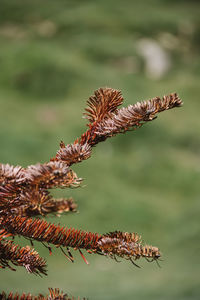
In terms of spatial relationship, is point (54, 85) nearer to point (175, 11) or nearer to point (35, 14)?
point (35, 14)

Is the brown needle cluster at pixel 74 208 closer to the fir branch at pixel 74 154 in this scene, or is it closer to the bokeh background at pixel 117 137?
the fir branch at pixel 74 154

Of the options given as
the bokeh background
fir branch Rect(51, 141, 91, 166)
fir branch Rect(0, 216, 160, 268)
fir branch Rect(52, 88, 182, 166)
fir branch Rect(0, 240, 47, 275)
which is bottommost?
fir branch Rect(0, 240, 47, 275)

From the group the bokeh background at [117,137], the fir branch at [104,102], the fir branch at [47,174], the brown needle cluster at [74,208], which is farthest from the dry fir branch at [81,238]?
the bokeh background at [117,137]

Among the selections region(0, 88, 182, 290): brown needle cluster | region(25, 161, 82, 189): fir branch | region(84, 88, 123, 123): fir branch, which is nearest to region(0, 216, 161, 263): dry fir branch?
region(0, 88, 182, 290): brown needle cluster

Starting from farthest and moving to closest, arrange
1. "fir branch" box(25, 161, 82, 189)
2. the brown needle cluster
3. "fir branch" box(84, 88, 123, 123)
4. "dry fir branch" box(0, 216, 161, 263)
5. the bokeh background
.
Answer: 1. the bokeh background
2. "fir branch" box(84, 88, 123, 123)
3. "dry fir branch" box(0, 216, 161, 263)
4. the brown needle cluster
5. "fir branch" box(25, 161, 82, 189)

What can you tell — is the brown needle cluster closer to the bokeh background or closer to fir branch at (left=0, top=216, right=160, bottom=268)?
fir branch at (left=0, top=216, right=160, bottom=268)

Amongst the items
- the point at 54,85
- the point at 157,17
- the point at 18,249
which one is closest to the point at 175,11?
the point at 157,17

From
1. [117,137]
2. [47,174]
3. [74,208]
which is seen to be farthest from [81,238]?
[117,137]
